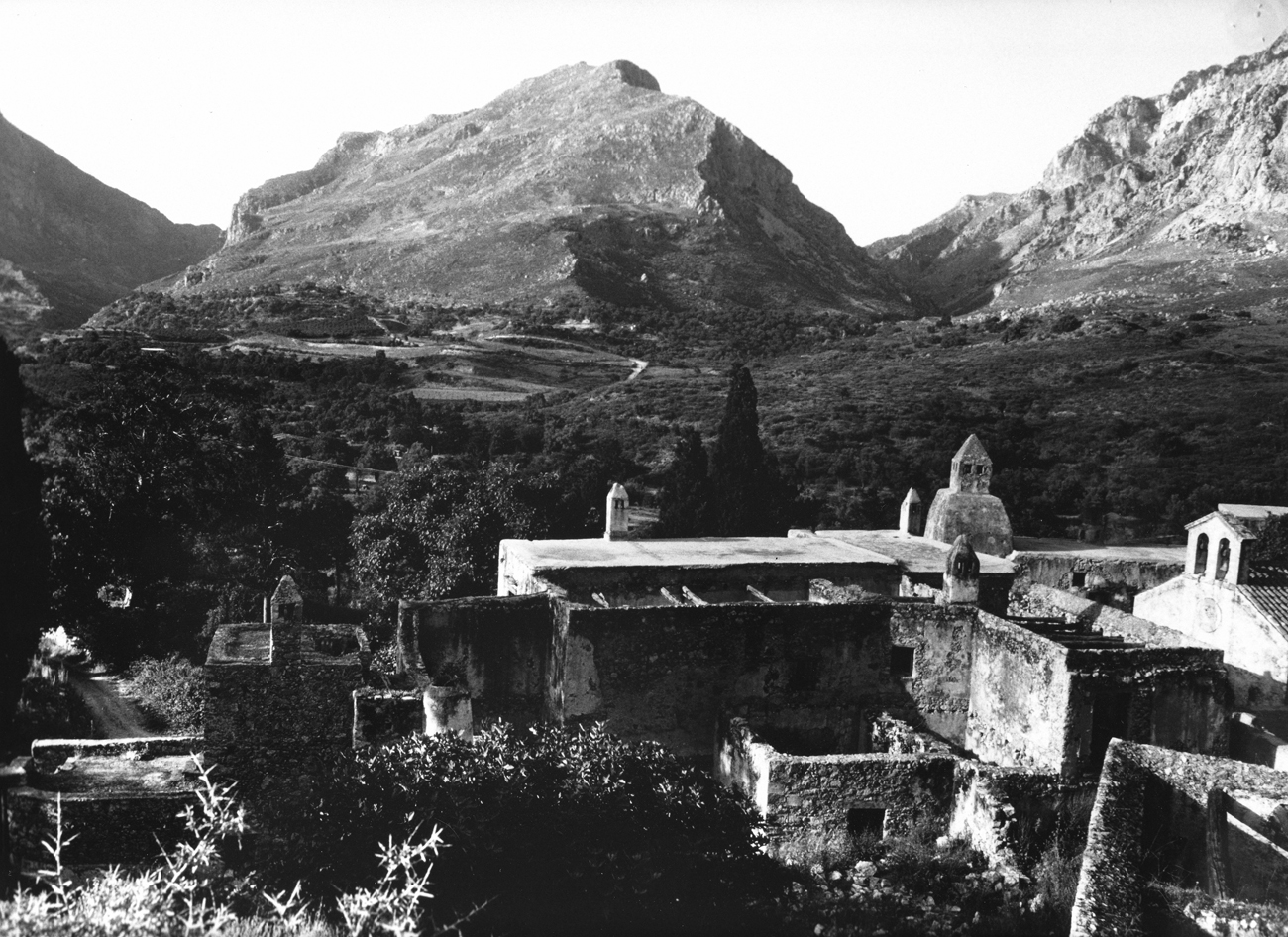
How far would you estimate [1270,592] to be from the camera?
906 inches

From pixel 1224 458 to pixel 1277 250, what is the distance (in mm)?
49446

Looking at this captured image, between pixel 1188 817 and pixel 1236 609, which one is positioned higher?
pixel 1236 609

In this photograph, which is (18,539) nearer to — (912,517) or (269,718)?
(269,718)

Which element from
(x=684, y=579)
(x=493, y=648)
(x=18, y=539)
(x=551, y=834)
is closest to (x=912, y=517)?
(x=684, y=579)

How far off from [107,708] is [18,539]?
4.90m

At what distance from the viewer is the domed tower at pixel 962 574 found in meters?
20.9

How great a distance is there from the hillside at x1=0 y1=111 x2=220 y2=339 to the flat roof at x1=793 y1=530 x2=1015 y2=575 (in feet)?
106

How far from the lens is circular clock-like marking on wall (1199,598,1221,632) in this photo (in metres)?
23.4

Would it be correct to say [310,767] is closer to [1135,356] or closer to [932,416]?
[932,416]

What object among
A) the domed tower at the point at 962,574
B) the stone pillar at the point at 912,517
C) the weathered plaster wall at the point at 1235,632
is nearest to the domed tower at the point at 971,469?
the stone pillar at the point at 912,517

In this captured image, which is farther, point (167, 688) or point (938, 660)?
point (167, 688)

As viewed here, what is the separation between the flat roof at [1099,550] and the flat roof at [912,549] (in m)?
3.16

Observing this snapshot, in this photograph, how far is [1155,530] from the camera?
141 feet

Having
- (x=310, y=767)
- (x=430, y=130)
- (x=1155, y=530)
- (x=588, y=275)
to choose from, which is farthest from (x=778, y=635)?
(x=430, y=130)
